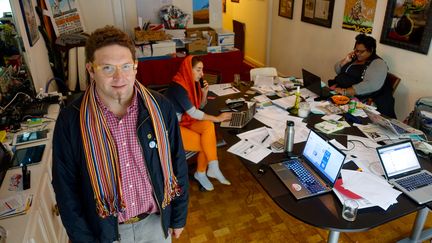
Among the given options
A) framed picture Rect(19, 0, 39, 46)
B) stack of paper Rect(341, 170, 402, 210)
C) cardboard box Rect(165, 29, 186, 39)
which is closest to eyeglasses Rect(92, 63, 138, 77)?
stack of paper Rect(341, 170, 402, 210)

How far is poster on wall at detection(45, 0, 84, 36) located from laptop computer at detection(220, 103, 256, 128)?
3.09 metres

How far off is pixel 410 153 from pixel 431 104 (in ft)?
4.89

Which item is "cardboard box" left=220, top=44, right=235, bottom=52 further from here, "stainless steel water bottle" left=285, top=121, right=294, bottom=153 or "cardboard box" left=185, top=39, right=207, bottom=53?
"stainless steel water bottle" left=285, top=121, right=294, bottom=153

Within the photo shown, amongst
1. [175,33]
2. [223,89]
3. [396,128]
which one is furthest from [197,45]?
[396,128]

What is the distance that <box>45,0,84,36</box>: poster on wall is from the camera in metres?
4.12

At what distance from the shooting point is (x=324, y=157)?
1.73 meters

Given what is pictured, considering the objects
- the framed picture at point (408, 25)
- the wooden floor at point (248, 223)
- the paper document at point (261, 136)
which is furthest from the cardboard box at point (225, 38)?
the paper document at point (261, 136)

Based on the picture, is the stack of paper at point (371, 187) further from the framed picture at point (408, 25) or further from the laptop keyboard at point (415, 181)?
the framed picture at point (408, 25)

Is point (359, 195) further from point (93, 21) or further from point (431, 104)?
point (93, 21)

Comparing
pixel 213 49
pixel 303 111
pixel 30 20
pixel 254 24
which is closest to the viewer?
pixel 303 111

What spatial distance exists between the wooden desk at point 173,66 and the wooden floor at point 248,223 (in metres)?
2.00

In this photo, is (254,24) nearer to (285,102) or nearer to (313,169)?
(285,102)

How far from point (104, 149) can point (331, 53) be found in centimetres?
410

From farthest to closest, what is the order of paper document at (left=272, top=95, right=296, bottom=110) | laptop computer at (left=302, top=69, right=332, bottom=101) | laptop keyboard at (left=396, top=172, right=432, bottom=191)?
laptop computer at (left=302, top=69, right=332, bottom=101), paper document at (left=272, top=95, right=296, bottom=110), laptop keyboard at (left=396, top=172, right=432, bottom=191)
